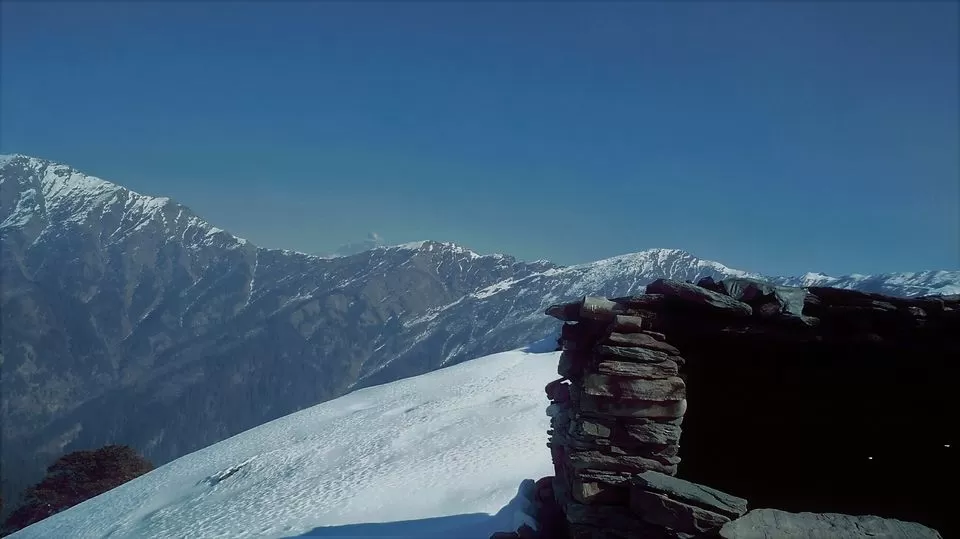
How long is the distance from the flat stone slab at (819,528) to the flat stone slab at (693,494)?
0.81 feet

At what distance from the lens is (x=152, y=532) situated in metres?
24.6

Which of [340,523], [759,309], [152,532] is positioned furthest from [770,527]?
[152,532]

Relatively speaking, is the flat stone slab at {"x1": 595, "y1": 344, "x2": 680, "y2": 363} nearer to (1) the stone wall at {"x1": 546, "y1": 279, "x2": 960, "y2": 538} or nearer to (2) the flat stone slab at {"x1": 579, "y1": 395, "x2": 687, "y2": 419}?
(1) the stone wall at {"x1": 546, "y1": 279, "x2": 960, "y2": 538}

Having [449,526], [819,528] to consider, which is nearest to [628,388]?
[819,528]

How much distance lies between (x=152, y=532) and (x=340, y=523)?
929cm

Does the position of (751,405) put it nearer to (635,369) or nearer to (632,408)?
(632,408)

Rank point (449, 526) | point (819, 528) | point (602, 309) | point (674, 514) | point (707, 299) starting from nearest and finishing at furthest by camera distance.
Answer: point (819, 528), point (674, 514), point (707, 299), point (602, 309), point (449, 526)

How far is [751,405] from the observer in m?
14.6

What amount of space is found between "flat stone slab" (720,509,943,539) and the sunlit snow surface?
7.35m

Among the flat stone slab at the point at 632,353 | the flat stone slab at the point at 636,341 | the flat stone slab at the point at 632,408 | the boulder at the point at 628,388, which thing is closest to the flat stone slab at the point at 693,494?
the flat stone slab at the point at 632,408

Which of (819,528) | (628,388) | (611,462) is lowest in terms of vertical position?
(819,528)

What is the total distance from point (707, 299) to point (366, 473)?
1835 cm

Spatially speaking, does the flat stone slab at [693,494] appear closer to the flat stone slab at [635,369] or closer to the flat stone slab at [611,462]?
the flat stone slab at [611,462]

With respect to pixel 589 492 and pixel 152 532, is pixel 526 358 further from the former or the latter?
pixel 589 492
